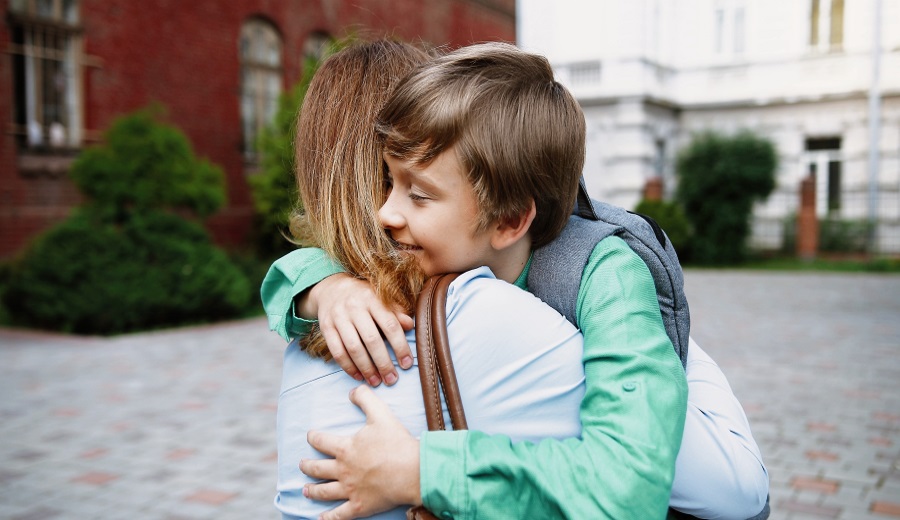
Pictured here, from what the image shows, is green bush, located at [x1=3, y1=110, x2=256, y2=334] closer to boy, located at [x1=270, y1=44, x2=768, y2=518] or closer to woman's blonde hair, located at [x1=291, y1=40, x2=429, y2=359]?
woman's blonde hair, located at [x1=291, y1=40, x2=429, y2=359]

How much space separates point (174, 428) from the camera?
5.74 metres

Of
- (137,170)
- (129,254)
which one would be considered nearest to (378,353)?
(129,254)

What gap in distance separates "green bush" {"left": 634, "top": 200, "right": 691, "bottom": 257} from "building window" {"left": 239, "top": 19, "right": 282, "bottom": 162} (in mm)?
8163

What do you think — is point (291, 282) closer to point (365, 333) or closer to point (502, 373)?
point (365, 333)

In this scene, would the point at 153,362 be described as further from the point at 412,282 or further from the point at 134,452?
the point at 412,282

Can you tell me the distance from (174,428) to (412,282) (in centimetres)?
489

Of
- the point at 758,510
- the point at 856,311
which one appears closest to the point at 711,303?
the point at 856,311

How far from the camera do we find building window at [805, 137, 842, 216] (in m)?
22.2

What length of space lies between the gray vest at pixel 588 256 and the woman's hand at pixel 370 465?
35 cm

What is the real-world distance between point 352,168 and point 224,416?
5.04 meters

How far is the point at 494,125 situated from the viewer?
4.13 ft

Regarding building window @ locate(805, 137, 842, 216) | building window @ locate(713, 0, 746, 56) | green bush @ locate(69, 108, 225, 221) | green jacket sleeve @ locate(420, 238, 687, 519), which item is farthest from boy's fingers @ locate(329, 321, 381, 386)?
building window @ locate(713, 0, 746, 56)

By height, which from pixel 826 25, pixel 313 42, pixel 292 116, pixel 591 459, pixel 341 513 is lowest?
pixel 341 513

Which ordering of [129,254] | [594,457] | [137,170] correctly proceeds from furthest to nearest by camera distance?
[137,170]
[129,254]
[594,457]
